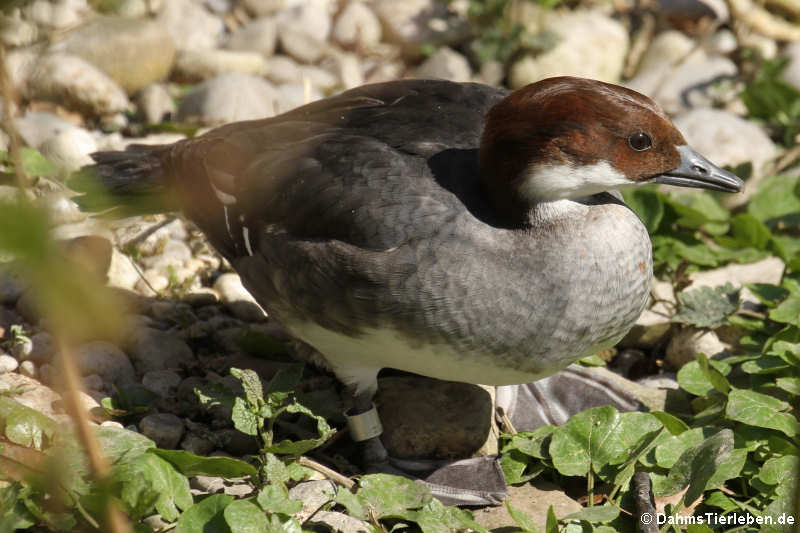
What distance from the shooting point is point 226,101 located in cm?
538

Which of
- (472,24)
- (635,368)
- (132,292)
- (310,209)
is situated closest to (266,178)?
(310,209)

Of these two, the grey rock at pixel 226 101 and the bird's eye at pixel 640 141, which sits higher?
the bird's eye at pixel 640 141

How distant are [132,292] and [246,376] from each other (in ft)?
4.46

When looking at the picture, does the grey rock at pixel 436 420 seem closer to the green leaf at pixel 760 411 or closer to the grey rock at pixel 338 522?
the grey rock at pixel 338 522

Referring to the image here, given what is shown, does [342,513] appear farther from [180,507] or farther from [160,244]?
[160,244]

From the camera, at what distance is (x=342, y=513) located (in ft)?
9.68

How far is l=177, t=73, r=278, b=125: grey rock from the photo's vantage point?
5359 mm

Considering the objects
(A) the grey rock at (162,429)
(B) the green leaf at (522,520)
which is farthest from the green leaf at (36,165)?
(B) the green leaf at (522,520)

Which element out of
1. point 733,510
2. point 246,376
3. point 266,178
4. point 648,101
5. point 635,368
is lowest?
point 635,368

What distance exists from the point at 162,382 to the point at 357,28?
11.7 feet

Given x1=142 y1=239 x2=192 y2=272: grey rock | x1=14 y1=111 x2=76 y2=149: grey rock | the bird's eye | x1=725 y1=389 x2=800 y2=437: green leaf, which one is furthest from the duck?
x1=14 y1=111 x2=76 y2=149: grey rock

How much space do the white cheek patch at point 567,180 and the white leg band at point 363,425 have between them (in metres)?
0.95

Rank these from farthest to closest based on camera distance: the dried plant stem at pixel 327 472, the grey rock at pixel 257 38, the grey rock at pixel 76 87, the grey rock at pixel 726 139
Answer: the grey rock at pixel 257 38, the grey rock at pixel 76 87, the grey rock at pixel 726 139, the dried plant stem at pixel 327 472

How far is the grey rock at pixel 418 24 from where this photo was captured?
6.43 metres
